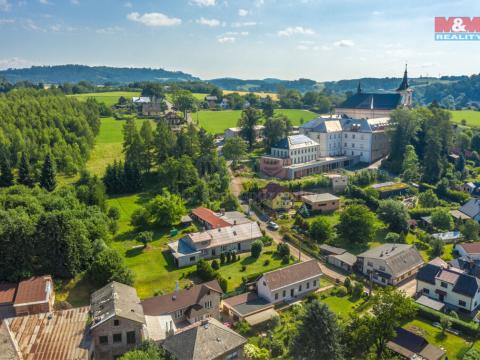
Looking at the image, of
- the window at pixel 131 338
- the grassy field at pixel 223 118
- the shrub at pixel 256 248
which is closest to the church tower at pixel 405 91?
the grassy field at pixel 223 118

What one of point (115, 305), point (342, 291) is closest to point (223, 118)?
Result: point (342, 291)

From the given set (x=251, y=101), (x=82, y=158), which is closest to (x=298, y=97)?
(x=251, y=101)

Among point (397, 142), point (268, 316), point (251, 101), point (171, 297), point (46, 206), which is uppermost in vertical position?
point (251, 101)

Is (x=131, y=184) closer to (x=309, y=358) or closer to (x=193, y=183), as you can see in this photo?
(x=193, y=183)

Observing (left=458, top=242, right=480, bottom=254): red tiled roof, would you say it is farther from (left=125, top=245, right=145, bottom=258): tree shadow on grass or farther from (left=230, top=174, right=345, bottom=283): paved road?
(left=125, top=245, right=145, bottom=258): tree shadow on grass

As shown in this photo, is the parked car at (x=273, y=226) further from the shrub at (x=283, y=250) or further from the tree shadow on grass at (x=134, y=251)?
the tree shadow on grass at (x=134, y=251)

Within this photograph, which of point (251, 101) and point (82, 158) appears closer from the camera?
point (82, 158)

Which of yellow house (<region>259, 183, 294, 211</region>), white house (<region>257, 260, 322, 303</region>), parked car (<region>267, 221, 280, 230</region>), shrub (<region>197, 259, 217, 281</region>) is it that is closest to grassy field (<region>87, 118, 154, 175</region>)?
yellow house (<region>259, 183, 294, 211</region>)
